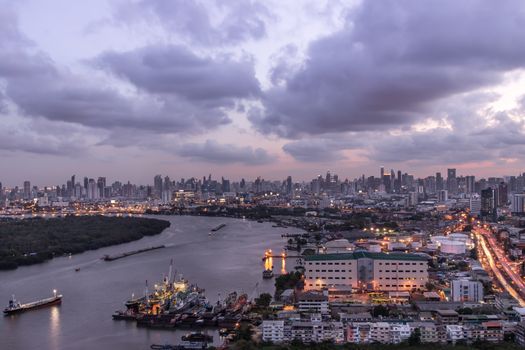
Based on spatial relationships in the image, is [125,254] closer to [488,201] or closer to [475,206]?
[488,201]

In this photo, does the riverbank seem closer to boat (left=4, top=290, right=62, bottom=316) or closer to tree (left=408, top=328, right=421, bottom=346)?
boat (left=4, top=290, right=62, bottom=316)

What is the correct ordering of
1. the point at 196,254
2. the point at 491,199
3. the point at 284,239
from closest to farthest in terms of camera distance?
the point at 196,254 < the point at 284,239 < the point at 491,199

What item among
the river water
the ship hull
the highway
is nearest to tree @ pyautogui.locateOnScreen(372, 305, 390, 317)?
the river water

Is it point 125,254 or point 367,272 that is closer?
point 367,272

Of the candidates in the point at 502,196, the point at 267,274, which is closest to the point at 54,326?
the point at 267,274

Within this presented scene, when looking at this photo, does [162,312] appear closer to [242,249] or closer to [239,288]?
[239,288]

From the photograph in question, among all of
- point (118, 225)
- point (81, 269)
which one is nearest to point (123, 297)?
point (81, 269)
